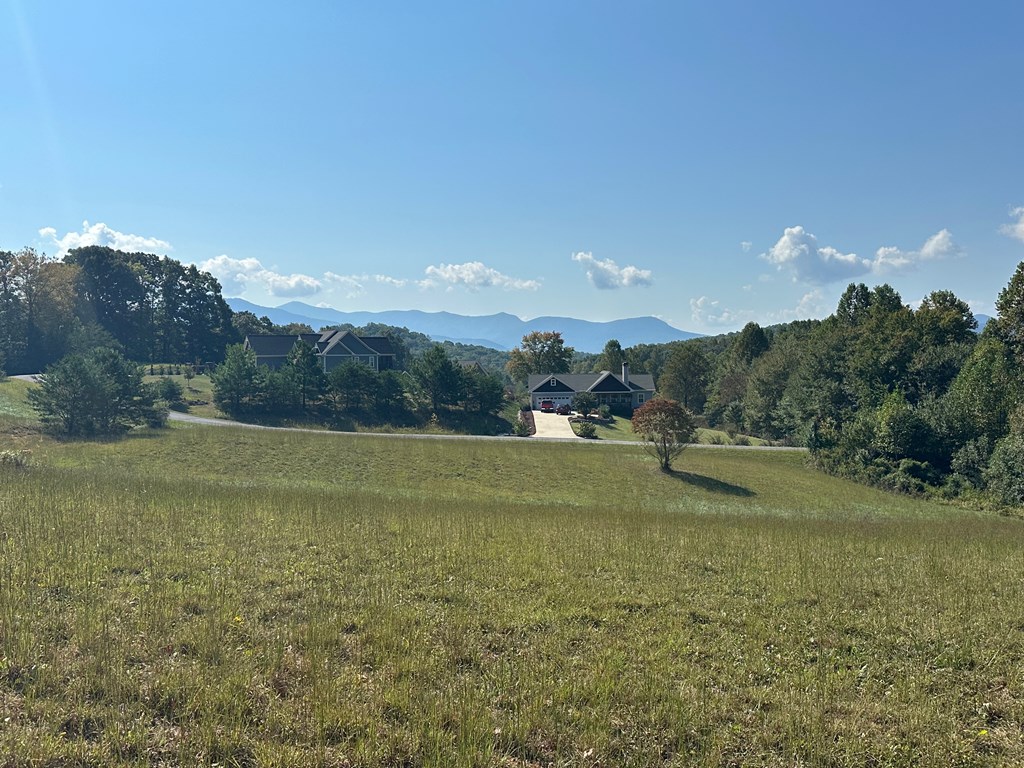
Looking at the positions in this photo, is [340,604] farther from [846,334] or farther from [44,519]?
[846,334]

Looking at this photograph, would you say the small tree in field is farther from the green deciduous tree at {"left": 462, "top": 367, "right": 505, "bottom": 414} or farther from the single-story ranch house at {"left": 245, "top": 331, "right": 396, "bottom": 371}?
the single-story ranch house at {"left": 245, "top": 331, "right": 396, "bottom": 371}

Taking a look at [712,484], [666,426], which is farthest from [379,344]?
[712,484]

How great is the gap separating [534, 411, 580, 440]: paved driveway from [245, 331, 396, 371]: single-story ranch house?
75.3 feet

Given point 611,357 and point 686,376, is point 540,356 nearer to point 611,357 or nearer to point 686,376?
point 611,357

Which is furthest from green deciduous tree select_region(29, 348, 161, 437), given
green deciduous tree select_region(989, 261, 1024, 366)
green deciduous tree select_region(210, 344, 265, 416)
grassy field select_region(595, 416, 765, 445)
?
green deciduous tree select_region(989, 261, 1024, 366)

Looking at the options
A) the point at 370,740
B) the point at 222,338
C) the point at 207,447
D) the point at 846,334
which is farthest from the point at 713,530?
the point at 222,338

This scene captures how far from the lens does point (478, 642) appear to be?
6.48 meters

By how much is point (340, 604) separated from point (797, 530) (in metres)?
12.9

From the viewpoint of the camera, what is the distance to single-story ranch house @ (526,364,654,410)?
80.5 metres

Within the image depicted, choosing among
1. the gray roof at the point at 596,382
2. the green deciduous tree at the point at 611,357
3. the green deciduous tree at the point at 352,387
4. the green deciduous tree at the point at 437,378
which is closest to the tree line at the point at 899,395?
the gray roof at the point at 596,382

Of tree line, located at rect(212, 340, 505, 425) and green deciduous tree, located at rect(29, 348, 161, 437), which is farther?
tree line, located at rect(212, 340, 505, 425)

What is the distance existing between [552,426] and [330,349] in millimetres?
33418

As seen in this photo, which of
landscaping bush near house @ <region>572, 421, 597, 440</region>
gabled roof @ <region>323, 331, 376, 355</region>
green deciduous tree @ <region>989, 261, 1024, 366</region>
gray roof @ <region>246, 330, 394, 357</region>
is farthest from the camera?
gray roof @ <region>246, 330, 394, 357</region>

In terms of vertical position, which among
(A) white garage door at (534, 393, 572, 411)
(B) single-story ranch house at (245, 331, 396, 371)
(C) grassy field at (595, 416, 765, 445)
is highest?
(B) single-story ranch house at (245, 331, 396, 371)
